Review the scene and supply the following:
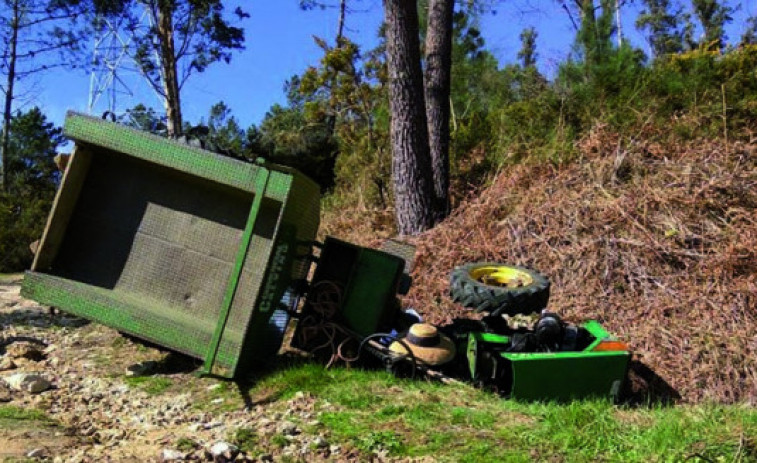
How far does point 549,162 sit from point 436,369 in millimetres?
4250

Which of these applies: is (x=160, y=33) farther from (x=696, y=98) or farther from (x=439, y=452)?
(x=439, y=452)

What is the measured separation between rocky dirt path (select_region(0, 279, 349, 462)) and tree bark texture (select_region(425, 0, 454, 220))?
476 cm

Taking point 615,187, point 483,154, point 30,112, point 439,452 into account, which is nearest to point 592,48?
point 483,154

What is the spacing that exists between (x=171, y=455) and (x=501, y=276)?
2.83 metres

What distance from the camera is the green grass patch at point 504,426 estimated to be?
3.28m

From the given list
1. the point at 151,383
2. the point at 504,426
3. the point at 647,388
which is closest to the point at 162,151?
the point at 151,383

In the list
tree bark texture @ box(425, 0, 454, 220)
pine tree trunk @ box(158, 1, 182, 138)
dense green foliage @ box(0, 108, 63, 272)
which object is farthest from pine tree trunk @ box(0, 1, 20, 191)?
tree bark texture @ box(425, 0, 454, 220)

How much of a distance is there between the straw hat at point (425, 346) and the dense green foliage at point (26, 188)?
13338 mm

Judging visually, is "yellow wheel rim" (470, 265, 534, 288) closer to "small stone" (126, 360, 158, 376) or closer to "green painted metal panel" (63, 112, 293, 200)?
"green painted metal panel" (63, 112, 293, 200)

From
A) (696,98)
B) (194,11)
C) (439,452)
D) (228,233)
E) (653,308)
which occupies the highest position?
(194,11)

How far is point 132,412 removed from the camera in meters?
4.30

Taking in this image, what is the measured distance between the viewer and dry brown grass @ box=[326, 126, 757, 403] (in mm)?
5336

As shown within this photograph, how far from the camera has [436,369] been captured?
4652 mm

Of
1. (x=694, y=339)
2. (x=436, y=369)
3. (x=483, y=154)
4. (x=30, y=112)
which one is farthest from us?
(x=30, y=112)
